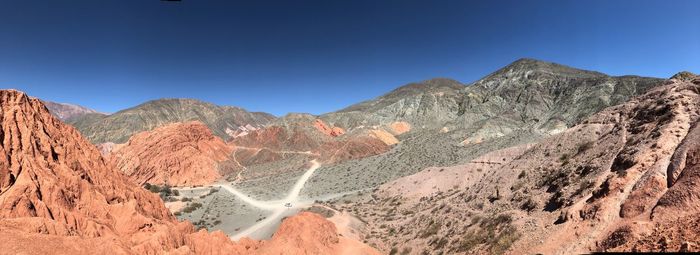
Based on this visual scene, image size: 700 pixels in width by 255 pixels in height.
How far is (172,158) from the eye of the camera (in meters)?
77.0

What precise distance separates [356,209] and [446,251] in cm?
1907

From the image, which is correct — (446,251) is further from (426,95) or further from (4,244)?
(426,95)

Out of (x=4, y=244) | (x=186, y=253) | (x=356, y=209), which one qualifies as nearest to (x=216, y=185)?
(x=356, y=209)

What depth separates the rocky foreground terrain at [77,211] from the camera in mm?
14266

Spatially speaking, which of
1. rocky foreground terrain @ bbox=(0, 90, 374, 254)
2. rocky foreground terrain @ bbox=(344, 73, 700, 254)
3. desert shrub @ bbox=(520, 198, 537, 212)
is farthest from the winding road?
desert shrub @ bbox=(520, 198, 537, 212)

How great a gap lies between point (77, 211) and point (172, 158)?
2464 inches

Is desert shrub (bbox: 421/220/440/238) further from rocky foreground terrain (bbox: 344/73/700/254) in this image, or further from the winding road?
the winding road

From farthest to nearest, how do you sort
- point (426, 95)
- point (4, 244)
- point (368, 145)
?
point (426, 95) < point (368, 145) < point (4, 244)

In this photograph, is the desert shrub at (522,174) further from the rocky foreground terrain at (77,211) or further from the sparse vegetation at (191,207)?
the sparse vegetation at (191,207)

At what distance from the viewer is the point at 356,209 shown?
39.3 metres

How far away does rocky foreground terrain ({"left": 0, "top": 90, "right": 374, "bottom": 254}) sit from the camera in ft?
46.8

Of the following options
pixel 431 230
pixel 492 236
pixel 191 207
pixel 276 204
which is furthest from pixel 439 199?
pixel 191 207

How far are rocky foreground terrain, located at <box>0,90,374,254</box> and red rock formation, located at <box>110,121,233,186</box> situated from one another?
4924cm

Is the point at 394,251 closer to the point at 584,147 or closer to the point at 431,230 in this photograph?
the point at 431,230
